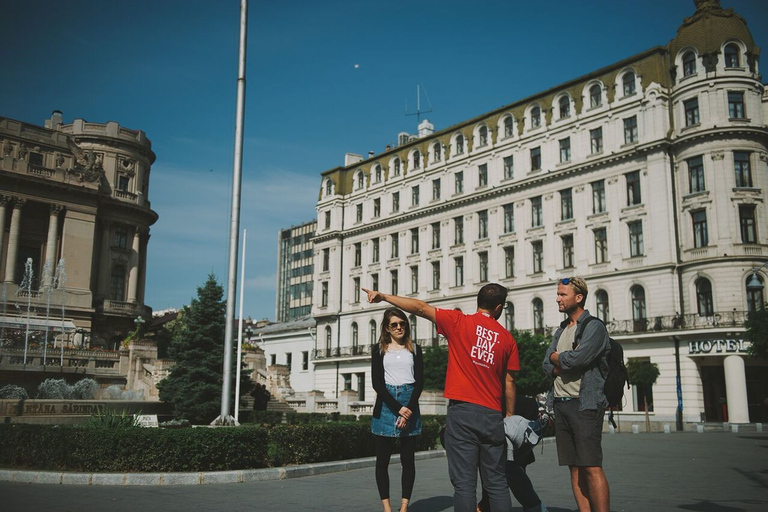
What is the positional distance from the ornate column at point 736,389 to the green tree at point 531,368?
983cm

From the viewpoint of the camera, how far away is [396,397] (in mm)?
7566

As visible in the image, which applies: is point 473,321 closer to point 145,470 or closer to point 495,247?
point 145,470

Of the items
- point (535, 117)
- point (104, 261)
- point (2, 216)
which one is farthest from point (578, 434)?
point (104, 261)

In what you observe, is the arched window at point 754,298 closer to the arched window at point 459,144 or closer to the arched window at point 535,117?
the arched window at point 535,117

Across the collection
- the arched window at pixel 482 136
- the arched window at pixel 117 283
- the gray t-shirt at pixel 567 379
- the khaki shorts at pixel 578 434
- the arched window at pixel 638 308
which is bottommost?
the khaki shorts at pixel 578 434

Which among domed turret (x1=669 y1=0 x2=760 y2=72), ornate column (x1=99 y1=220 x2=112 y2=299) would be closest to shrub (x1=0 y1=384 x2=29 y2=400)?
ornate column (x1=99 y1=220 x2=112 y2=299)

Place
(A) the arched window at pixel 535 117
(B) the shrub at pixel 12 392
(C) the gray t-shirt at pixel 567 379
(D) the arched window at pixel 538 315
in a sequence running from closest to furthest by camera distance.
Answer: (C) the gray t-shirt at pixel 567 379 < (B) the shrub at pixel 12 392 < (D) the arched window at pixel 538 315 < (A) the arched window at pixel 535 117

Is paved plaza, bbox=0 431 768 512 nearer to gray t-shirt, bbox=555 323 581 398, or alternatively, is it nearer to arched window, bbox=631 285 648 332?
gray t-shirt, bbox=555 323 581 398

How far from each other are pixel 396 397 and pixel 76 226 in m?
56.7

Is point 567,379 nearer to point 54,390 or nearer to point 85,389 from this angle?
point 54,390

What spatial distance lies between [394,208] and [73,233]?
2755 centimetres

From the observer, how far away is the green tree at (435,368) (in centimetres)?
4166

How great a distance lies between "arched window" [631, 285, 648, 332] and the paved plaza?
29243 millimetres

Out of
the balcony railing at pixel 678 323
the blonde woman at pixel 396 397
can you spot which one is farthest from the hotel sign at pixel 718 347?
the blonde woman at pixel 396 397
